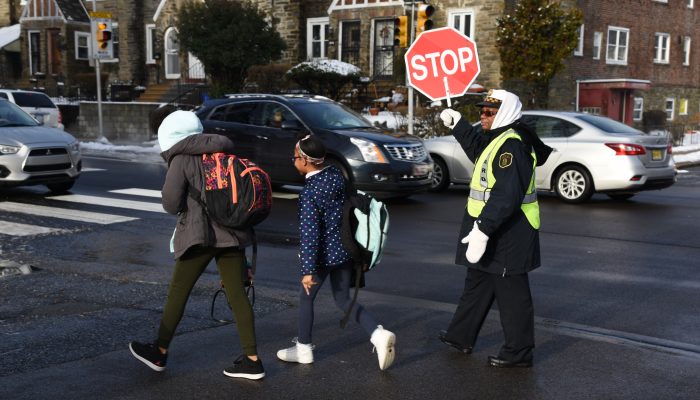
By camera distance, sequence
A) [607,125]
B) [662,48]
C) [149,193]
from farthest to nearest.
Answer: [662,48] < [149,193] < [607,125]

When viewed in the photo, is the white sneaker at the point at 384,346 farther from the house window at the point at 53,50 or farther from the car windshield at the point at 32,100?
the house window at the point at 53,50

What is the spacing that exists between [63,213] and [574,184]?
8.13m

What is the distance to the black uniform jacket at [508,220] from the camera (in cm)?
502

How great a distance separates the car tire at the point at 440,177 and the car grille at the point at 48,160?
253 inches

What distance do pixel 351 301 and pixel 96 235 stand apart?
20.2 feet

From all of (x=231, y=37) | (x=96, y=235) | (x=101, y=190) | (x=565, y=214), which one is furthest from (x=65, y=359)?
(x=231, y=37)

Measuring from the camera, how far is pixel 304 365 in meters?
5.34

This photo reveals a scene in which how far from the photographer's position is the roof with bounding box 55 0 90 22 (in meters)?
43.3

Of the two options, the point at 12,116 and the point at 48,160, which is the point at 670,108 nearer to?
the point at 12,116

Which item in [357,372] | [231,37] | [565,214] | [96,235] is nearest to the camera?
[357,372]

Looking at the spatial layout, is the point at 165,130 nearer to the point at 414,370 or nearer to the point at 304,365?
the point at 304,365

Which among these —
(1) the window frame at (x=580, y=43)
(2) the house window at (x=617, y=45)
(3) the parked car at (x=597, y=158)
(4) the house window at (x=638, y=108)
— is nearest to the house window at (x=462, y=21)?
(1) the window frame at (x=580, y=43)

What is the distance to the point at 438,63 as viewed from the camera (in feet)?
54.5

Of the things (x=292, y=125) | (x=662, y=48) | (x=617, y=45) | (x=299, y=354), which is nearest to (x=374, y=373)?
(x=299, y=354)
